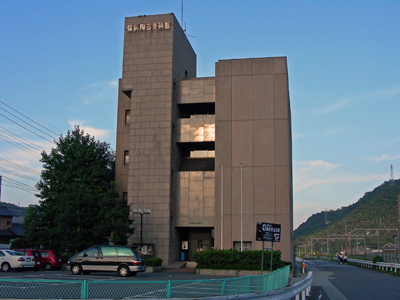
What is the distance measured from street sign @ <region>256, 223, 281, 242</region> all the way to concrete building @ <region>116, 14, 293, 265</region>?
1958 centimetres

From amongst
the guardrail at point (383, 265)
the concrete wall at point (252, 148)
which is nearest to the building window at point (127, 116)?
the concrete wall at point (252, 148)

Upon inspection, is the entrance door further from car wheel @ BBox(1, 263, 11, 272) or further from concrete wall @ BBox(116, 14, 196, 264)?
car wheel @ BBox(1, 263, 11, 272)

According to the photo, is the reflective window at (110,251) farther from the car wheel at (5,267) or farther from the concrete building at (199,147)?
the concrete building at (199,147)

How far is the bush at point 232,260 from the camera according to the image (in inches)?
1305

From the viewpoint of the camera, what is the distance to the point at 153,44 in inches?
1809

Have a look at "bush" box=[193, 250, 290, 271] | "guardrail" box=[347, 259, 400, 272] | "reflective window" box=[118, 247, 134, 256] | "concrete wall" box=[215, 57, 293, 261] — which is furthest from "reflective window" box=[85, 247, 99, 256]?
"guardrail" box=[347, 259, 400, 272]

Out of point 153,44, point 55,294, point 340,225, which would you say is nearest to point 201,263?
point 153,44

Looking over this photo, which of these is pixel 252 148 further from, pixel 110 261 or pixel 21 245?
pixel 21 245

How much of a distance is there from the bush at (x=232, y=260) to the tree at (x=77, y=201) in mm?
8197

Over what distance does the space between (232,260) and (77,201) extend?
15.3 meters

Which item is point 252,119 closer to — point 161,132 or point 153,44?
point 161,132

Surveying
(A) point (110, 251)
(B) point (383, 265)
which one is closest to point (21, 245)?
(A) point (110, 251)

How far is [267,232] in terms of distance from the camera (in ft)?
67.8

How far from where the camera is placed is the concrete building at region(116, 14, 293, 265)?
41844mm
